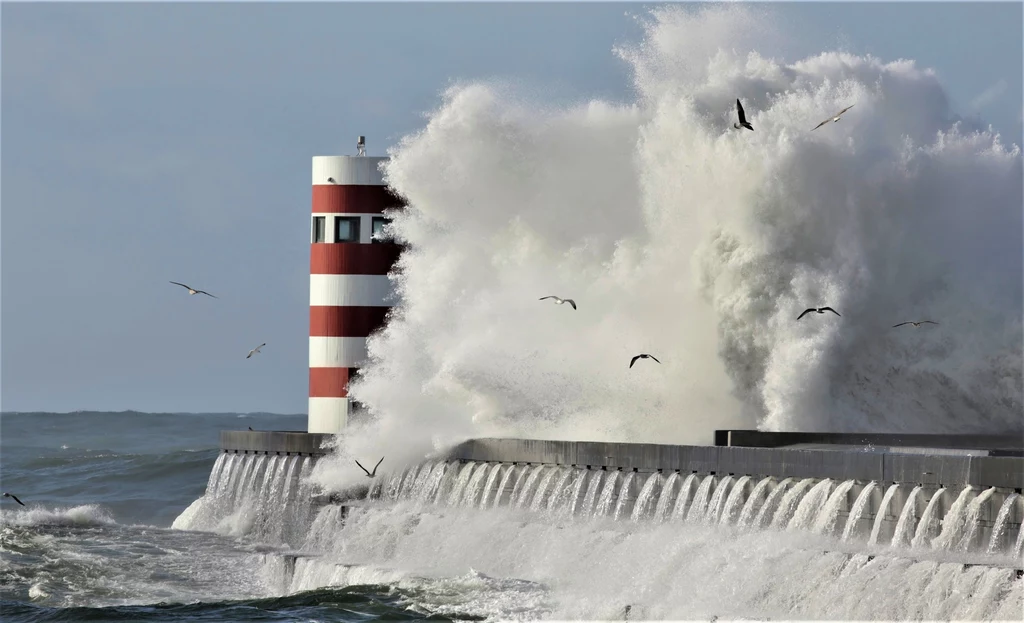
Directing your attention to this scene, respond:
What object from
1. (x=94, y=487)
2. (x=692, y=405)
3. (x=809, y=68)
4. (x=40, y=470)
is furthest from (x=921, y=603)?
(x=40, y=470)

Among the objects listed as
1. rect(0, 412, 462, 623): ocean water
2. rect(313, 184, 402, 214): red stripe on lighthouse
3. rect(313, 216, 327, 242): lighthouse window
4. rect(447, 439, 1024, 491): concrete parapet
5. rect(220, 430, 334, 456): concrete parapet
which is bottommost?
rect(0, 412, 462, 623): ocean water

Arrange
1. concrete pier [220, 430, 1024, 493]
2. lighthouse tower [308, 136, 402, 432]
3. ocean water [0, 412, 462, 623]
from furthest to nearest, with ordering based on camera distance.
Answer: lighthouse tower [308, 136, 402, 432], ocean water [0, 412, 462, 623], concrete pier [220, 430, 1024, 493]

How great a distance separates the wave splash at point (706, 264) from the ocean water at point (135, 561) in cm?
265

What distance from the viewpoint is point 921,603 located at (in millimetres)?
8750

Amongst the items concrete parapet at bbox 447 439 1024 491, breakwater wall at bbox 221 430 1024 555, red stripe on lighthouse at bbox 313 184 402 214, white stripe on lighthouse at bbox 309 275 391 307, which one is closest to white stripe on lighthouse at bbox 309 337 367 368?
white stripe on lighthouse at bbox 309 275 391 307

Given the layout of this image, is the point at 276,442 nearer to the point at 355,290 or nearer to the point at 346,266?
the point at 355,290

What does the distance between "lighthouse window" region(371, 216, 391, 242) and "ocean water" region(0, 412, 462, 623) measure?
390cm

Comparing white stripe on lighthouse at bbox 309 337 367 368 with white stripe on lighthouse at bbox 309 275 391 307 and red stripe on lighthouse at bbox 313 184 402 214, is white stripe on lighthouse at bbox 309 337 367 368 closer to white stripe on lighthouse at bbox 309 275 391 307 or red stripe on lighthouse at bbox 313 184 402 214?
white stripe on lighthouse at bbox 309 275 391 307

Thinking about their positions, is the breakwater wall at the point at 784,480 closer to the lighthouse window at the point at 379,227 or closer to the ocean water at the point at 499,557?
the ocean water at the point at 499,557

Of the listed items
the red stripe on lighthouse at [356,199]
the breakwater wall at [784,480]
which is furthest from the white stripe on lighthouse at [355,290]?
the breakwater wall at [784,480]

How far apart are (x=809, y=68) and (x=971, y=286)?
3268 millimetres

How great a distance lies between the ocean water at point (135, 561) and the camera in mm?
12633

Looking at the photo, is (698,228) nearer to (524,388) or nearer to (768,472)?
(524,388)

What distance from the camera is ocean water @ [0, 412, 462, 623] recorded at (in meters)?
12.6
